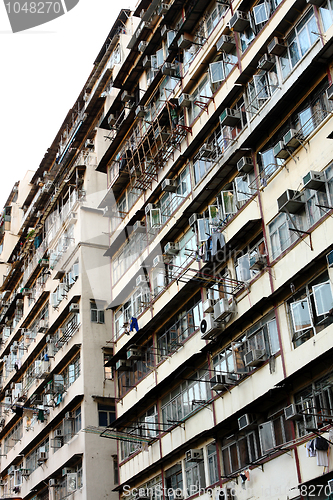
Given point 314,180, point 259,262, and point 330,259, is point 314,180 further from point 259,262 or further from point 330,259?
point 259,262

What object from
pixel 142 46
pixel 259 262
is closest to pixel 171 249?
pixel 259 262

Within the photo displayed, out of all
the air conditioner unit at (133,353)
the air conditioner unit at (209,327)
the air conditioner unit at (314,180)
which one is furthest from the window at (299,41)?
the air conditioner unit at (133,353)

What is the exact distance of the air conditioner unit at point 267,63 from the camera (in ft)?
48.3

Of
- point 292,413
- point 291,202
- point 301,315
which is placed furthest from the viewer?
point 291,202

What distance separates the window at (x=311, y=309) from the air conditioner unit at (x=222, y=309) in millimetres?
1929

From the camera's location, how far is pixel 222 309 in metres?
14.6

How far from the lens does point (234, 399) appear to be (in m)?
14.2

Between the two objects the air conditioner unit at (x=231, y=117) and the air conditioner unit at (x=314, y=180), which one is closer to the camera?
the air conditioner unit at (x=314, y=180)

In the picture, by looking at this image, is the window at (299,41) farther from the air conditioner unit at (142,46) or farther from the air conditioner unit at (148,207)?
Result: the air conditioner unit at (142,46)

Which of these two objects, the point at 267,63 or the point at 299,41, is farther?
the point at 267,63

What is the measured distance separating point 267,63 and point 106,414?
1307cm

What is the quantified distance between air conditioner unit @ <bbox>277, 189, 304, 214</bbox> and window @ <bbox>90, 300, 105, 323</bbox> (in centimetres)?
1173

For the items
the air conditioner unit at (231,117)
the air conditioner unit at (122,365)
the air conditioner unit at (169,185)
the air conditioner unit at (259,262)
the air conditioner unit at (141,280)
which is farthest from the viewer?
the air conditioner unit at (122,365)

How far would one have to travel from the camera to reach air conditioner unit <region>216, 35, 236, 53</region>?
16520 mm
